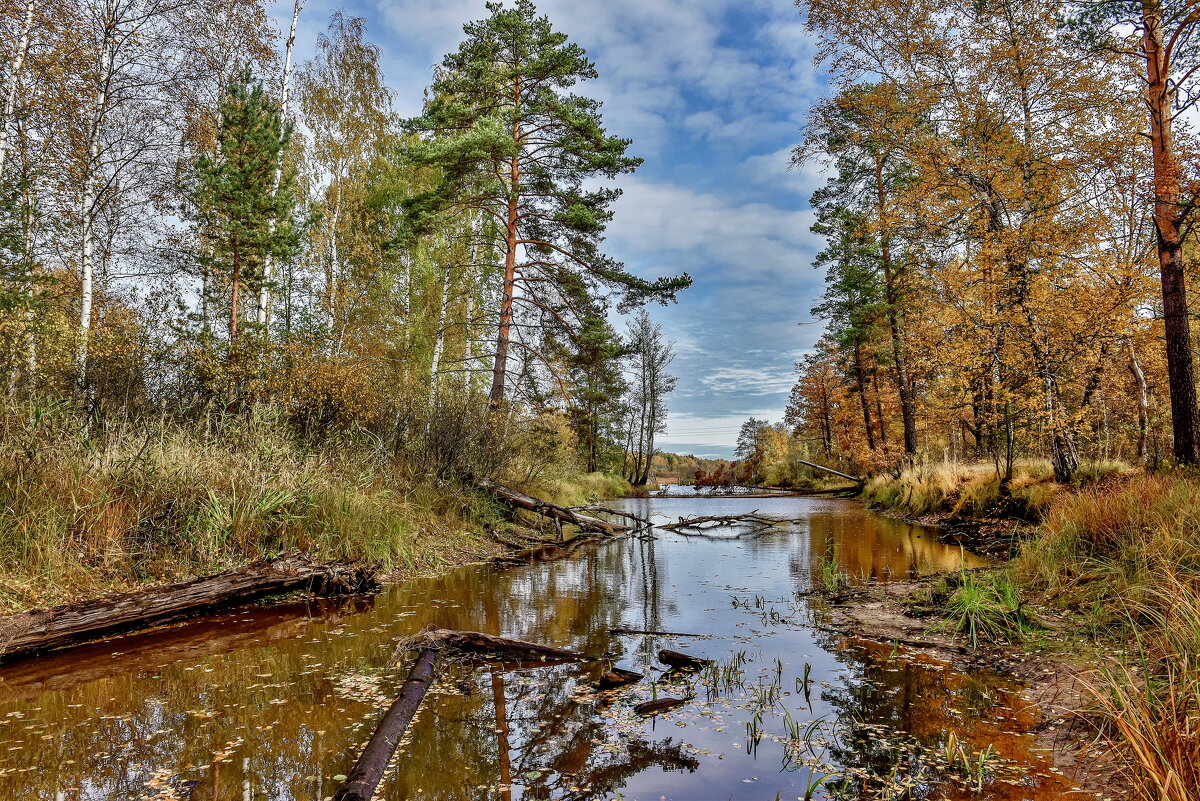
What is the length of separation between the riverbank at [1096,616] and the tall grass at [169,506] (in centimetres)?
588

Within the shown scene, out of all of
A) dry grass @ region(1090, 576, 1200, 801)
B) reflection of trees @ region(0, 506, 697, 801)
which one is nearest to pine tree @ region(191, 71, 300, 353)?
reflection of trees @ region(0, 506, 697, 801)

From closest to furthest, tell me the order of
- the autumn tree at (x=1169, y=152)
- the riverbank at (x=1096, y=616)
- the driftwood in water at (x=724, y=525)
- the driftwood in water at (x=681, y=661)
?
the riverbank at (x=1096, y=616), the driftwood in water at (x=681, y=661), the autumn tree at (x=1169, y=152), the driftwood in water at (x=724, y=525)

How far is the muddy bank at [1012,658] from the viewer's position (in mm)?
2586

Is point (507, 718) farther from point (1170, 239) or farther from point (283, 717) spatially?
point (1170, 239)

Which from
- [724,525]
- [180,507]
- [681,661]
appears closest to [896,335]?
[724,525]

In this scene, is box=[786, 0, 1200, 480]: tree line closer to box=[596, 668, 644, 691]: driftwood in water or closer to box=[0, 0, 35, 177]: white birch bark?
box=[596, 668, 644, 691]: driftwood in water

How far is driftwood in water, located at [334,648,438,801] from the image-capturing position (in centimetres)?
217

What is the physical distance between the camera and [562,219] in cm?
1246

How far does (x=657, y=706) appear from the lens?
3328 mm

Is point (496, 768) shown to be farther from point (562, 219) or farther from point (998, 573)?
point (562, 219)

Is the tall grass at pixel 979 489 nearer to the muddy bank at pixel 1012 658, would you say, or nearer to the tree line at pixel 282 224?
the muddy bank at pixel 1012 658

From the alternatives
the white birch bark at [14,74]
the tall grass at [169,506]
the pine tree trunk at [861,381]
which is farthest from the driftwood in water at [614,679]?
the pine tree trunk at [861,381]

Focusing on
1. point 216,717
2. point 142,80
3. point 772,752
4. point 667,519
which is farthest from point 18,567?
point 667,519

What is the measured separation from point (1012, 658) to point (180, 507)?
762 centimetres
